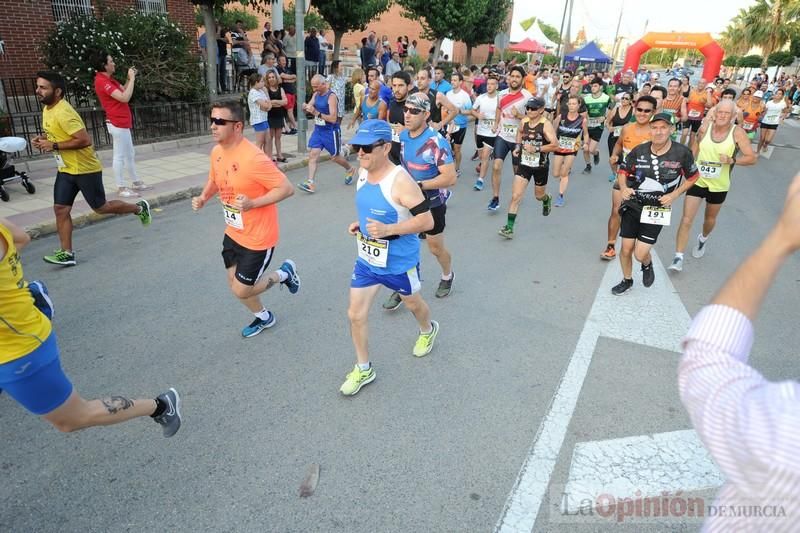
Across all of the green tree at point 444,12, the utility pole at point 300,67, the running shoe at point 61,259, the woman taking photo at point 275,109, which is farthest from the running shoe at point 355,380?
the green tree at point 444,12

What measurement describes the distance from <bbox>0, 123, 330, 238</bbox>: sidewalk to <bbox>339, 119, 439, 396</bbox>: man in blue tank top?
16.1 feet

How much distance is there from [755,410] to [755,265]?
0.29 metres

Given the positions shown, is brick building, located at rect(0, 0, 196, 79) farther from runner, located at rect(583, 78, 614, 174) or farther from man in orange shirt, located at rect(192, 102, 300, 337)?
runner, located at rect(583, 78, 614, 174)

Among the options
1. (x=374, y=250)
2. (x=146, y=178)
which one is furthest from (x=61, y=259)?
(x=374, y=250)

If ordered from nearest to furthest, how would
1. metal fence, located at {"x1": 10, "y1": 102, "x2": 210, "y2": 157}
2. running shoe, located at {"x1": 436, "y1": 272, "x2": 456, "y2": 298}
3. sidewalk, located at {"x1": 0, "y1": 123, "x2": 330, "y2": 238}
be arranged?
1. running shoe, located at {"x1": 436, "y1": 272, "x2": 456, "y2": 298}
2. sidewalk, located at {"x1": 0, "y1": 123, "x2": 330, "y2": 238}
3. metal fence, located at {"x1": 10, "y1": 102, "x2": 210, "y2": 157}

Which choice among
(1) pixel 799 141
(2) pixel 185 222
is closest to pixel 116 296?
(2) pixel 185 222

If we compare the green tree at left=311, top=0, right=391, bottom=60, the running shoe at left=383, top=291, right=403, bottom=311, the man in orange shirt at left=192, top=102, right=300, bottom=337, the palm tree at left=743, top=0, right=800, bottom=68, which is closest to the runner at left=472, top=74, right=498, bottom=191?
the running shoe at left=383, top=291, right=403, bottom=311

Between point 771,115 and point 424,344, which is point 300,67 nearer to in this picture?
point 424,344

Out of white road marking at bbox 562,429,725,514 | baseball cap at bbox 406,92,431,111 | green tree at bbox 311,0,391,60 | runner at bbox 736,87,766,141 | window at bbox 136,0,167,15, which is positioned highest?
green tree at bbox 311,0,391,60

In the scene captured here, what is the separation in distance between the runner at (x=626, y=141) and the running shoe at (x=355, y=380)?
356 centimetres

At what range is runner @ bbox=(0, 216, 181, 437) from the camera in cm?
232

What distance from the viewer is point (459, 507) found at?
2.70 meters

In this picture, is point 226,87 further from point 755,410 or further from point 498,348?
point 755,410

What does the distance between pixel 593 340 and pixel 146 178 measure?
305 inches
